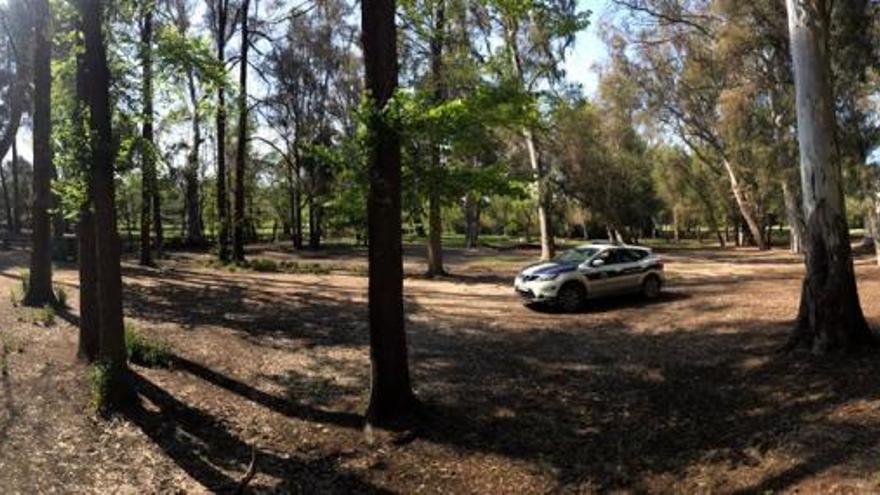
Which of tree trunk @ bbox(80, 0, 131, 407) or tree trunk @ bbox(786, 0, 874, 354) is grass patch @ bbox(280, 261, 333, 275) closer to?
tree trunk @ bbox(80, 0, 131, 407)

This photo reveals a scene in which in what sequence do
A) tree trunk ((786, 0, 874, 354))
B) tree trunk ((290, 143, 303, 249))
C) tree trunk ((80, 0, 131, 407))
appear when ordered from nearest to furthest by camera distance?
tree trunk ((80, 0, 131, 407)) < tree trunk ((786, 0, 874, 354)) < tree trunk ((290, 143, 303, 249))

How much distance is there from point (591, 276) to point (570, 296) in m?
0.73

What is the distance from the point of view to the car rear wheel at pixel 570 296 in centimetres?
1809

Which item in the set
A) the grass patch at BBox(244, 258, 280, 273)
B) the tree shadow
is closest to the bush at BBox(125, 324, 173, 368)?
the tree shadow

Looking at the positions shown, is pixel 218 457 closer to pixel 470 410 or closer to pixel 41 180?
pixel 470 410

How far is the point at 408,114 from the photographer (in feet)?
29.5

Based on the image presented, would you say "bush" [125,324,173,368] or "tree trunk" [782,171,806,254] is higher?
"tree trunk" [782,171,806,254]

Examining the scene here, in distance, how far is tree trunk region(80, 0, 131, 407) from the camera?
9.91 meters

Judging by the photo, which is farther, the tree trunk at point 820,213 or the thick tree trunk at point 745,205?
the thick tree trunk at point 745,205

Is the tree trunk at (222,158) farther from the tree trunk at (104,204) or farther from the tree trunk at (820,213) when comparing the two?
the tree trunk at (820,213)

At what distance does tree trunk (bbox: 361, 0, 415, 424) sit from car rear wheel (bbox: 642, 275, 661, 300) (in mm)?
10976

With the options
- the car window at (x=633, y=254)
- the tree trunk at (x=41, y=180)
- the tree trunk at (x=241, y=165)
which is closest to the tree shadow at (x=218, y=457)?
the tree trunk at (x=41, y=180)

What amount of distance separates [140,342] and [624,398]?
743cm

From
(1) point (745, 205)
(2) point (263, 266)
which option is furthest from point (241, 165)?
(1) point (745, 205)
